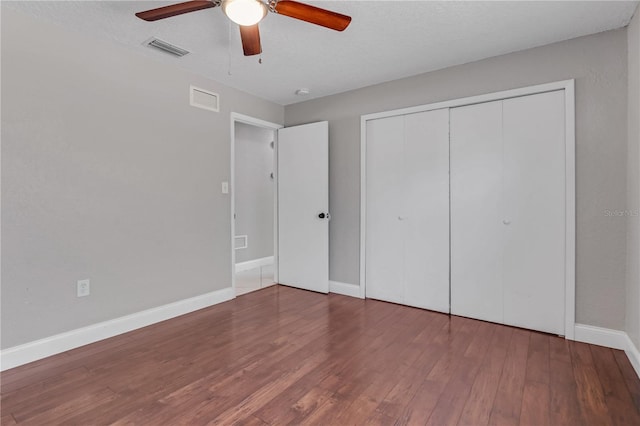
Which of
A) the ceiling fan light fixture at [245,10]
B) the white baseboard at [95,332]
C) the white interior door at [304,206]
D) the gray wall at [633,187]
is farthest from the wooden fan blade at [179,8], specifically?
the gray wall at [633,187]

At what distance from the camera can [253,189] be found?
18.0 feet

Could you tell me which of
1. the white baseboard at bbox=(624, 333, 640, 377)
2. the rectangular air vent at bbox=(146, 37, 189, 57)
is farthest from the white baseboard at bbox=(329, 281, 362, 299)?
the rectangular air vent at bbox=(146, 37, 189, 57)

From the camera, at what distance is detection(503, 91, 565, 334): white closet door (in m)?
2.61

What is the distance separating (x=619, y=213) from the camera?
7.84 ft

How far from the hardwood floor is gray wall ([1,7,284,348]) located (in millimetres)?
463

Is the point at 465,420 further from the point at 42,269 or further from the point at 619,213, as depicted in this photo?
→ the point at 42,269

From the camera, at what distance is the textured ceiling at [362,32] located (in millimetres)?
2148

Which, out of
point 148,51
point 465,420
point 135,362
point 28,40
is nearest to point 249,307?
point 135,362

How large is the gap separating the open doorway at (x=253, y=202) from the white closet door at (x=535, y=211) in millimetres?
3191

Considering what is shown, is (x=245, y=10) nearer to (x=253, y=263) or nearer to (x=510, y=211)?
(x=510, y=211)

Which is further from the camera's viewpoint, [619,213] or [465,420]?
[619,213]

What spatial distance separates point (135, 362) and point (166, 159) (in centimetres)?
176

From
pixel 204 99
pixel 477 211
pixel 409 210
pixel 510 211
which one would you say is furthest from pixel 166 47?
pixel 510 211

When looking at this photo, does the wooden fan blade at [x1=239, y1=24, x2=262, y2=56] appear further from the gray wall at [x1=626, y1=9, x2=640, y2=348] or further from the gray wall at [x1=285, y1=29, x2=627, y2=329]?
the gray wall at [x1=626, y1=9, x2=640, y2=348]
